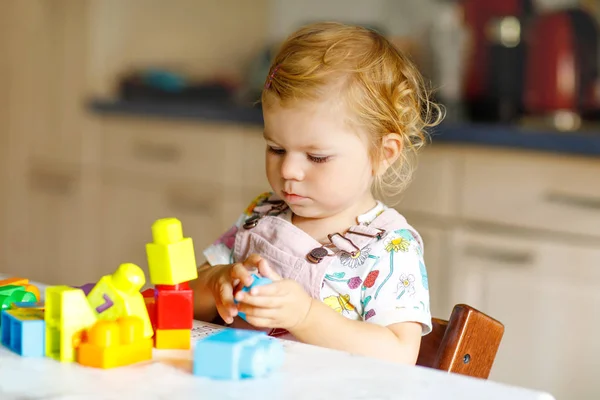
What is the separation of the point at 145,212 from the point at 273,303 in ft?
7.20

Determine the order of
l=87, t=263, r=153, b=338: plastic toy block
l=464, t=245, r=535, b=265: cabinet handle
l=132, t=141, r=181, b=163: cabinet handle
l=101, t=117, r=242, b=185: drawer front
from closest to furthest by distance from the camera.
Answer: l=87, t=263, r=153, b=338: plastic toy block < l=464, t=245, r=535, b=265: cabinet handle < l=101, t=117, r=242, b=185: drawer front < l=132, t=141, r=181, b=163: cabinet handle

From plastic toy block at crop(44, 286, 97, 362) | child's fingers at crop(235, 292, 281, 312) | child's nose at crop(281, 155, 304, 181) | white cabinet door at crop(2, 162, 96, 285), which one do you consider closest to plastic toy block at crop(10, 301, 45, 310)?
plastic toy block at crop(44, 286, 97, 362)

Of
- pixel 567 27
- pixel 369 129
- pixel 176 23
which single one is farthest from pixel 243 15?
pixel 369 129

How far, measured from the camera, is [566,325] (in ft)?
7.11

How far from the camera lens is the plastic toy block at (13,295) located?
925 millimetres

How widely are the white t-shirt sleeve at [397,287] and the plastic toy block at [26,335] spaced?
0.41 meters

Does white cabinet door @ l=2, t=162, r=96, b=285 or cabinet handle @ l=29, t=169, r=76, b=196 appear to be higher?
cabinet handle @ l=29, t=169, r=76, b=196

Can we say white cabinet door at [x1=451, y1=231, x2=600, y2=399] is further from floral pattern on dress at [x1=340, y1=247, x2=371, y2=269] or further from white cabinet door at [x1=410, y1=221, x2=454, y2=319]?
floral pattern on dress at [x1=340, y1=247, x2=371, y2=269]

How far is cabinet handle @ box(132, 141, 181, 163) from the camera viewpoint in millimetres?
2934

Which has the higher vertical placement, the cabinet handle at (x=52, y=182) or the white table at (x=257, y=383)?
the white table at (x=257, y=383)

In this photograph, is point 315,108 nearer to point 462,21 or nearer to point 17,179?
point 462,21

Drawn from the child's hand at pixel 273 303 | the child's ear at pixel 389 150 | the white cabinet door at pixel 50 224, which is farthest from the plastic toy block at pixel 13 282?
the white cabinet door at pixel 50 224

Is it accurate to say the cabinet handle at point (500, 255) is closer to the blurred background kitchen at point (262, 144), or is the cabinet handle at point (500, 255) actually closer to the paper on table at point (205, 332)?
the blurred background kitchen at point (262, 144)

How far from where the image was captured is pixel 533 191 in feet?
7.25
